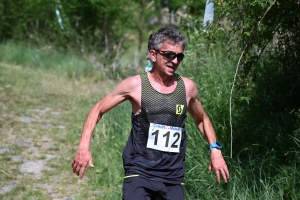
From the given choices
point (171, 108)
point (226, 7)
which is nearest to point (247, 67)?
point (226, 7)

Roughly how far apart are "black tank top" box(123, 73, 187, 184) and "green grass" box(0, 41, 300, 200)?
3.30 ft

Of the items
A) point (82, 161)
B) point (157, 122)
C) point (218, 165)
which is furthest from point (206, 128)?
point (82, 161)

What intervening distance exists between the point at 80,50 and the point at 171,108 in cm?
1096

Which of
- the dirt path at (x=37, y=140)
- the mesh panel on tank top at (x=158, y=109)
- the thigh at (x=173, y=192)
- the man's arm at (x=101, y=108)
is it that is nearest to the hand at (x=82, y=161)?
the man's arm at (x=101, y=108)

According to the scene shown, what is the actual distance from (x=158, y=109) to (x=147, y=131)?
0.17m

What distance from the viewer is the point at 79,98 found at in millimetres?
10719

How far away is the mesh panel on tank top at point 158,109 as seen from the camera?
4.16 meters

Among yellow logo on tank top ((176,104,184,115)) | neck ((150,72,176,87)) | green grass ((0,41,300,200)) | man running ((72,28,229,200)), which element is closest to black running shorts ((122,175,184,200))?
man running ((72,28,229,200))

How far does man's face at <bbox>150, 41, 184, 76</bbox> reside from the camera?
13.7ft

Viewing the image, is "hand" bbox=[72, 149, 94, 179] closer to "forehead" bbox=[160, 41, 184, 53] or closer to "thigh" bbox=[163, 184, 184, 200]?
"thigh" bbox=[163, 184, 184, 200]

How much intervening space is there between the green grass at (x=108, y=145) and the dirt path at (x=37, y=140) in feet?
0.04

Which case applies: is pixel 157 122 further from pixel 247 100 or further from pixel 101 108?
pixel 247 100

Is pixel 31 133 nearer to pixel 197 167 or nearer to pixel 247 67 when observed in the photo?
pixel 197 167

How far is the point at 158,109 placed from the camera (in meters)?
4.15
